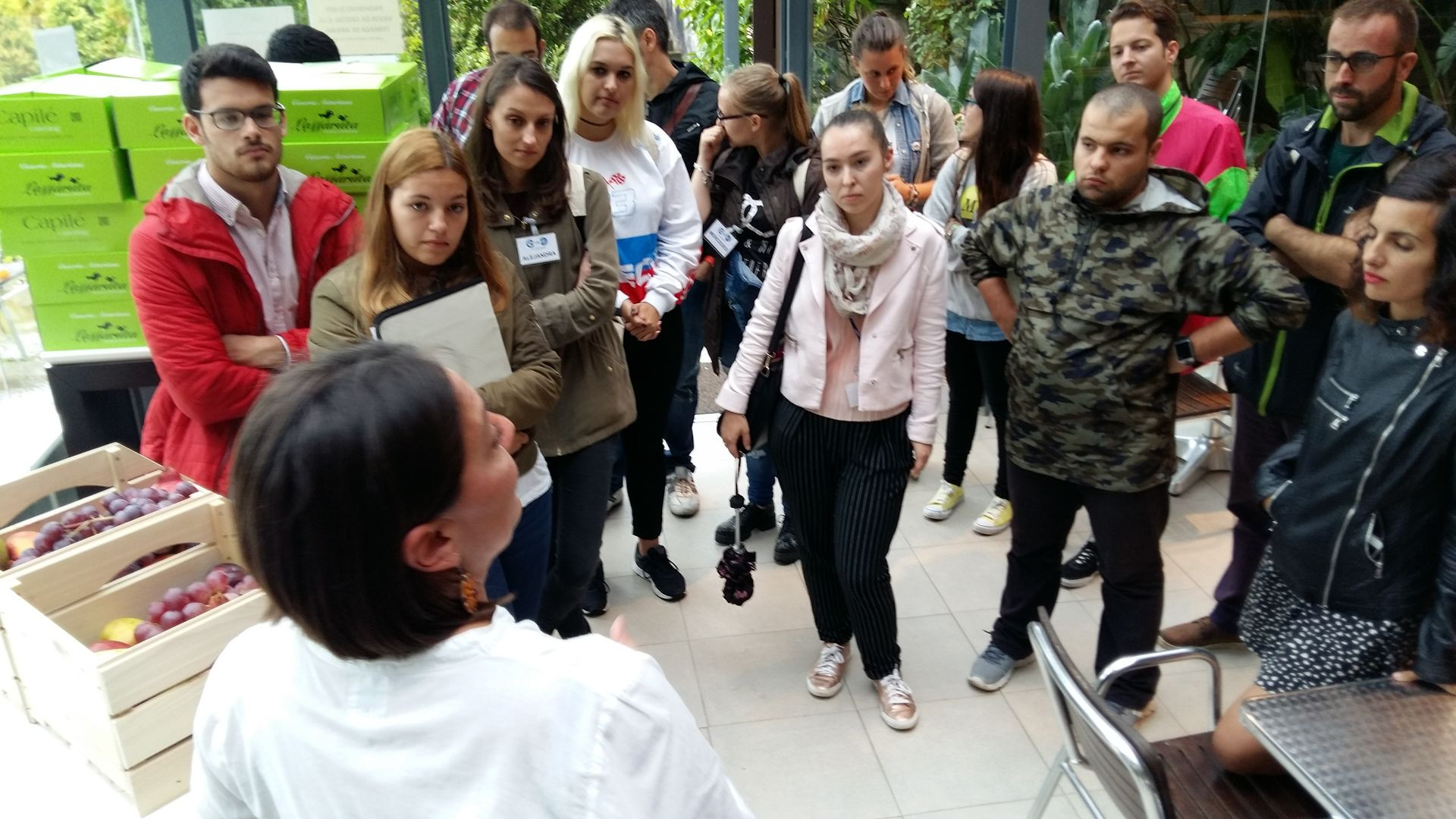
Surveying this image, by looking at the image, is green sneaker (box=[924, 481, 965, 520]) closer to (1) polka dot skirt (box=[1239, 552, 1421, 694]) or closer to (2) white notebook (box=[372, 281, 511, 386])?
(1) polka dot skirt (box=[1239, 552, 1421, 694])

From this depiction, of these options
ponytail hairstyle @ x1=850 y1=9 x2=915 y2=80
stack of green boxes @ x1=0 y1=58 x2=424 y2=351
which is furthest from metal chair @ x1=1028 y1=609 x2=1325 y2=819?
ponytail hairstyle @ x1=850 y1=9 x2=915 y2=80

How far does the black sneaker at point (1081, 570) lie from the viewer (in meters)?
3.31

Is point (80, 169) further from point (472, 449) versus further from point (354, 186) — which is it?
point (472, 449)

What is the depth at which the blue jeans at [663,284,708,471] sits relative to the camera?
3.64 m

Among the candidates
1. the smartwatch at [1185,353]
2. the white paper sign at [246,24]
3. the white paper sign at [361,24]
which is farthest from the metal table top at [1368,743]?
the white paper sign at [246,24]

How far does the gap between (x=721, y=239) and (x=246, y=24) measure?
1889mm

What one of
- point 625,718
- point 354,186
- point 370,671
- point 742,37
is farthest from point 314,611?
point 742,37

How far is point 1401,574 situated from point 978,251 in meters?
1.23

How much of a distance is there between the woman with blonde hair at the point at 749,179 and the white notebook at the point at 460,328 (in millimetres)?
1113

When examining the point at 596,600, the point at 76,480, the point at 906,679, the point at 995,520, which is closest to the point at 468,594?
the point at 76,480

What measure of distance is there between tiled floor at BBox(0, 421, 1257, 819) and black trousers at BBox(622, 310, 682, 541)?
0.38 m

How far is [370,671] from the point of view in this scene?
0.84 metres

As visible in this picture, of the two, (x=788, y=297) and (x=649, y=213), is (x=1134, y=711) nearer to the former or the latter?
(x=788, y=297)

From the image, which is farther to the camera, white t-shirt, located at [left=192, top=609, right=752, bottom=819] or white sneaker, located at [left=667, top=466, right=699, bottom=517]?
white sneaker, located at [left=667, top=466, right=699, bottom=517]
